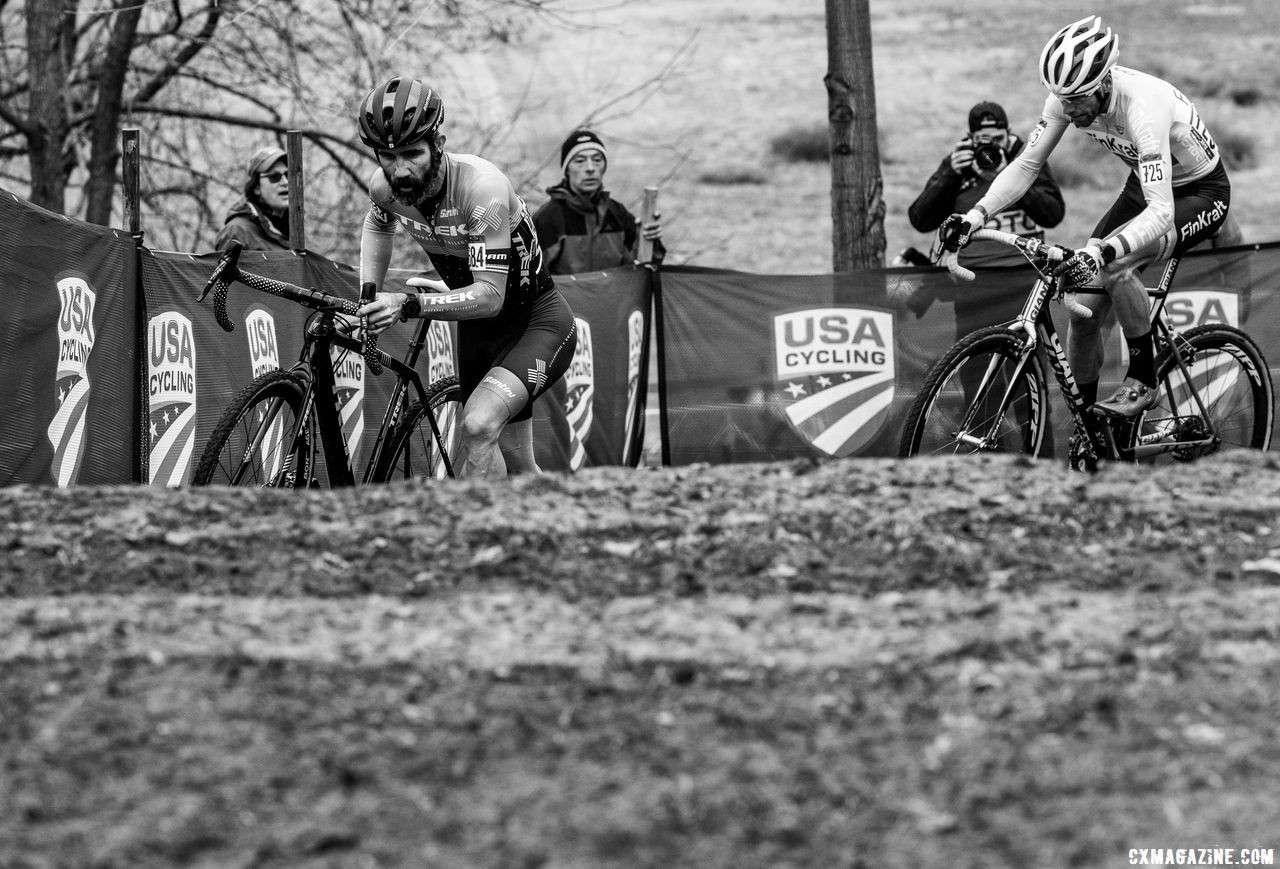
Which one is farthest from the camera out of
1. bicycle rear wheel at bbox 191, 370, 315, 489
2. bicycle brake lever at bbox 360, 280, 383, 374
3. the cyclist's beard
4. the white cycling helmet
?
the white cycling helmet

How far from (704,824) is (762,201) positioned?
150 feet

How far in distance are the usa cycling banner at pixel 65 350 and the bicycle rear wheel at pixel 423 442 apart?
1.46m

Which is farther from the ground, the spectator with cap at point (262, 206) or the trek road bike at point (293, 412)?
the spectator with cap at point (262, 206)

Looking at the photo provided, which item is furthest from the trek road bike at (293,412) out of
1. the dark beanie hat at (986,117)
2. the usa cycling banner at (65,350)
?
the dark beanie hat at (986,117)

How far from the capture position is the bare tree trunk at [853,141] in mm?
12258

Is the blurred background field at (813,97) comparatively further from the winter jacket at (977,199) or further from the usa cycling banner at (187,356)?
the usa cycling banner at (187,356)

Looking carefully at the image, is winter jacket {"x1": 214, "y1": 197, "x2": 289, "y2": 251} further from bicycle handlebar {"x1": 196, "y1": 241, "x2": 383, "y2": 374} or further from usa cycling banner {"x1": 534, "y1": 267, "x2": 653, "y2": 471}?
bicycle handlebar {"x1": 196, "y1": 241, "x2": 383, "y2": 374}

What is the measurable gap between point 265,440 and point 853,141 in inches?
260

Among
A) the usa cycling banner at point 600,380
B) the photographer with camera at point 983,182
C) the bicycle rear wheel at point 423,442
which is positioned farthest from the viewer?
the usa cycling banner at point 600,380

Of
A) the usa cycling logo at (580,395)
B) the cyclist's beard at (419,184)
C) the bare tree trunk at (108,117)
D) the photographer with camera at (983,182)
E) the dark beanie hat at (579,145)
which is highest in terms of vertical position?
the bare tree trunk at (108,117)

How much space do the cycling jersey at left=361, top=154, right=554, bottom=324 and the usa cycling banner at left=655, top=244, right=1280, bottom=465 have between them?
3279 mm

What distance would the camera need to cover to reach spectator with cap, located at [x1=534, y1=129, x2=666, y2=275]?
428 inches

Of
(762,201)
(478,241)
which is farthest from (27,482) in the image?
(762,201)

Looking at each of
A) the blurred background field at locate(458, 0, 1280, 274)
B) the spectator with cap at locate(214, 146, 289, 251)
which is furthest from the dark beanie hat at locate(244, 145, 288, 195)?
the blurred background field at locate(458, 0, 1280, 274)
